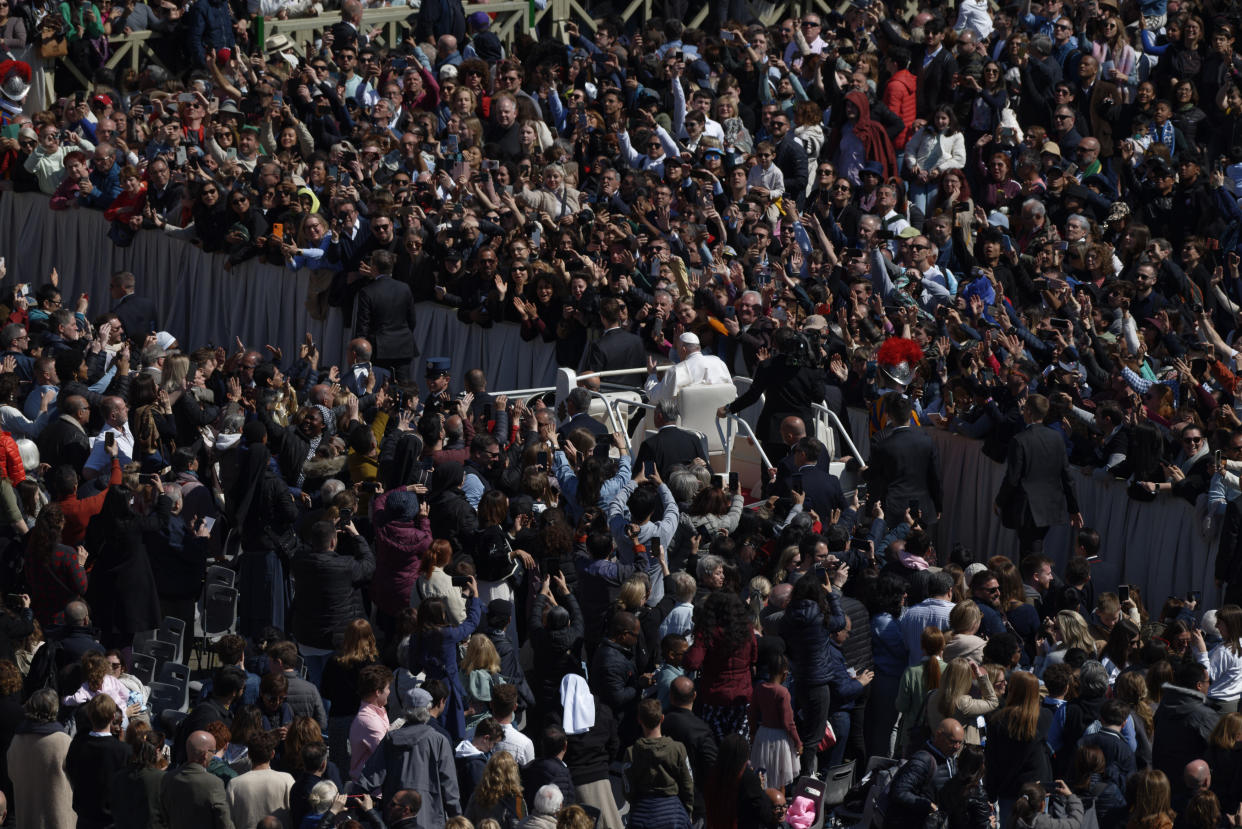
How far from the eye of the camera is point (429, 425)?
47.2 ft

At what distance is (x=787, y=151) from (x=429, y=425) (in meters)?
7.47

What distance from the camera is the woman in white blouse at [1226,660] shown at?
11.9m

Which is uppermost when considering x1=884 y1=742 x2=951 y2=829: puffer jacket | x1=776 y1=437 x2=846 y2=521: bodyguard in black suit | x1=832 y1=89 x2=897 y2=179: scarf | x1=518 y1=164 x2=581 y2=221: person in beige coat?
x1=832 y1=89 x2=897 y2=179: scarf

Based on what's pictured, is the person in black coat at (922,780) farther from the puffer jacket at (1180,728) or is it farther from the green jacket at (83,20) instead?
the green jacket at (83,20)

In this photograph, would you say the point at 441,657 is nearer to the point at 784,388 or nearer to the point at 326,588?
the point at 326,588

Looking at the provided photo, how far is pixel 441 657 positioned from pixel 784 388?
15.3ft

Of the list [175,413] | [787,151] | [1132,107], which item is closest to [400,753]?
[175,413]

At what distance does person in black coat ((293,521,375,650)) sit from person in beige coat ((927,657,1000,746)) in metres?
3.50

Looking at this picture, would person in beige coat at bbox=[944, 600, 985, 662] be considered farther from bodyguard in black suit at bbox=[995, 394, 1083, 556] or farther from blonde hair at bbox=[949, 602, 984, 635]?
bodyguard in black suit at bbox=[995, 394, 1083, 556]

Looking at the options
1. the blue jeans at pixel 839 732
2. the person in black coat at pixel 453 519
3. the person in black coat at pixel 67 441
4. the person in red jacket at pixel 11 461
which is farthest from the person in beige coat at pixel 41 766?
the blue jeans at pixel 839 732

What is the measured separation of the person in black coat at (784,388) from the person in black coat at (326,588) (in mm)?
3654

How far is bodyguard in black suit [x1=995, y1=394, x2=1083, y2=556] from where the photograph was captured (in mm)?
14797

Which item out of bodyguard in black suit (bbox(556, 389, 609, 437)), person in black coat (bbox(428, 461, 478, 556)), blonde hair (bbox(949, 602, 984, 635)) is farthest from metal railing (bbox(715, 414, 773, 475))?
blonde hair (bbox(949, 602, 984, 635))

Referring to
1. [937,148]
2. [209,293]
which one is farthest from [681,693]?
[937,148]
